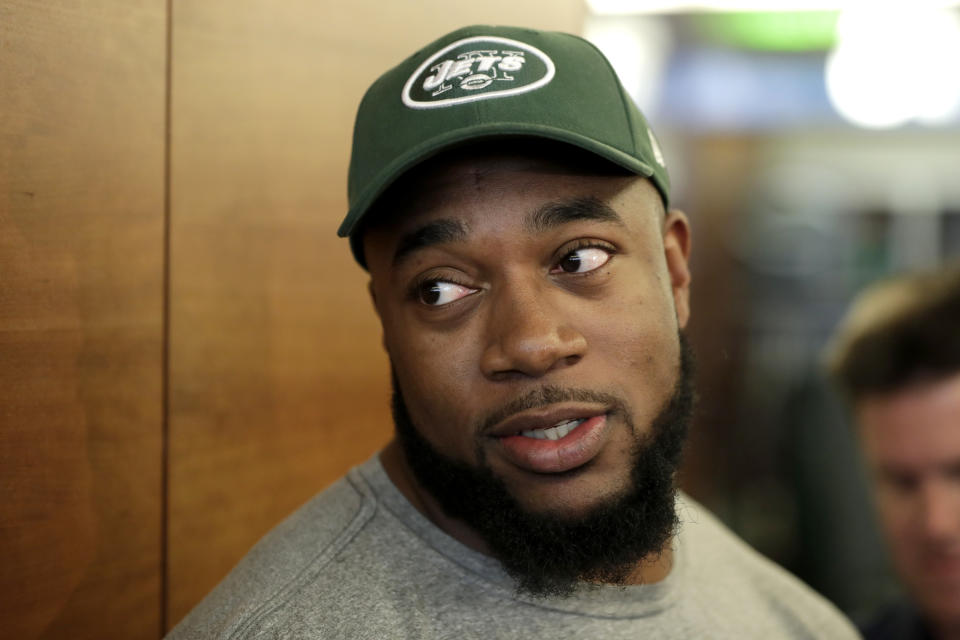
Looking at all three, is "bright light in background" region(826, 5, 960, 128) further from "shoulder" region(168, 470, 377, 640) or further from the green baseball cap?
"shoulder" region(168, 470, 377, 640)

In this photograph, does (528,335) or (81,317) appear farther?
(81,317)

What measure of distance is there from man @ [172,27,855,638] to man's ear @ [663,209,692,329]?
0.10 metres

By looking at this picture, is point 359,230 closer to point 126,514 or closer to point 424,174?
point 424,174

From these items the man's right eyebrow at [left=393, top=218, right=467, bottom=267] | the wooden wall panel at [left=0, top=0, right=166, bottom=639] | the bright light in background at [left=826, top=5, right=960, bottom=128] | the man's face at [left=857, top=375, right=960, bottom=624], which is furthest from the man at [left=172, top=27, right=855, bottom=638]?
the bright light in background at [left=826, top=5, right=960, bottom=128]

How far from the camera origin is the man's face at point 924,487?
1.81 meters

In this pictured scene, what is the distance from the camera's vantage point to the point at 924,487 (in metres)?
1.87

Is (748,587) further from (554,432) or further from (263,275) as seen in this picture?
(263,275)

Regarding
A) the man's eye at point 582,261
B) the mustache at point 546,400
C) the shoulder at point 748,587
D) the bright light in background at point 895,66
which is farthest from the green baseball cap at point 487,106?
the bright light in background at point 895,66

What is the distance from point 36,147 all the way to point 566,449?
0.70m

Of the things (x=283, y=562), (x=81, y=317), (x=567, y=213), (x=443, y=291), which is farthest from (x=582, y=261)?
(x=81, y=317)

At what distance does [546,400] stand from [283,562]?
0.36m

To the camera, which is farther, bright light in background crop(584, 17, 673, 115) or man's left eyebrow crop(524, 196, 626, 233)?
bright light in background crop(584, 17, 673, 115)

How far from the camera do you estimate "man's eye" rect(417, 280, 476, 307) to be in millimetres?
1064

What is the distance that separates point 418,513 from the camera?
1.10 metres
